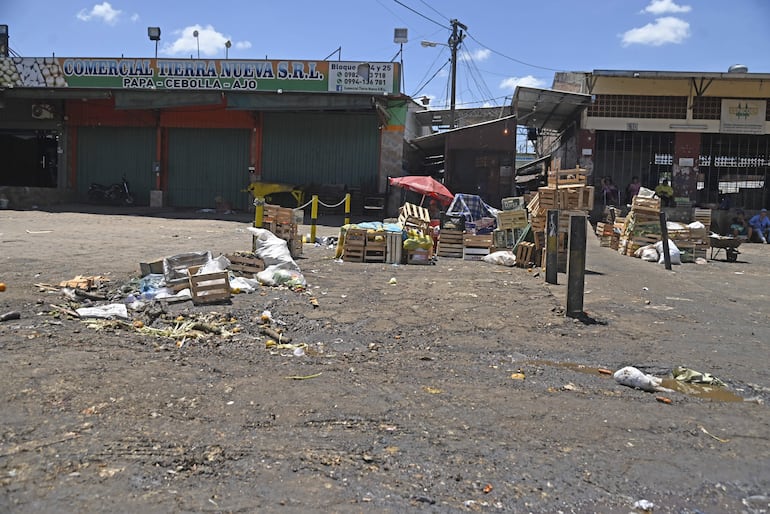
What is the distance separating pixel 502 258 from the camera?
13.3m

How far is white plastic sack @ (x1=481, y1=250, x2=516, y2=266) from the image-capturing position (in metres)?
13.2

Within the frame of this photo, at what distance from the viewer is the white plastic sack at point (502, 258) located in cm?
1318

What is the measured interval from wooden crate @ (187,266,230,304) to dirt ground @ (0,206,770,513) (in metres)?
0.18

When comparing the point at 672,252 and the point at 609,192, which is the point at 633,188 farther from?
the point at 672,252

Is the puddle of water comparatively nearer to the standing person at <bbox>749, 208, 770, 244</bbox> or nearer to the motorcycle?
the standing person at <bbox>749, 208, 770, 244</bbox>

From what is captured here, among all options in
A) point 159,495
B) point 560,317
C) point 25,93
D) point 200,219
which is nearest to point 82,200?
point 25,93

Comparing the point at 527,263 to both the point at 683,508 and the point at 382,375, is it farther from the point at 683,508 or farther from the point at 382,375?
the point at 683,508

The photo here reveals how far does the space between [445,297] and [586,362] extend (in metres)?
3.07

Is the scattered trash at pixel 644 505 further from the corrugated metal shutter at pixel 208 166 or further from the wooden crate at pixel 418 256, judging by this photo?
the corrugated metal shutter at pixel 208 166

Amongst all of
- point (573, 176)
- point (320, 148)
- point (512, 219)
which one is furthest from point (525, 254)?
point (320, 148)

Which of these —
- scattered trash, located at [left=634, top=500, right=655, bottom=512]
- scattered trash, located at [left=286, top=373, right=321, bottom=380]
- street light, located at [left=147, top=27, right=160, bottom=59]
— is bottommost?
scattered trash, located at [left=634, top=500, right=655, bottom=512]

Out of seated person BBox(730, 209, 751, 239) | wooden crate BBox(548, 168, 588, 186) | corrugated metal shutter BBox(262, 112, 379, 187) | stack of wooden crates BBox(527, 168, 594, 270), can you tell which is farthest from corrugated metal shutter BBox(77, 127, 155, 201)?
seated person BBox(730, 209, 751, 239)

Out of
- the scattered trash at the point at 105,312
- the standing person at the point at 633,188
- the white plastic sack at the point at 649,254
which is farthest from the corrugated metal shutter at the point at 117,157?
the scattered trash at the point at 105,312

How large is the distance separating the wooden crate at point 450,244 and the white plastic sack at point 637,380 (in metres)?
9.12
